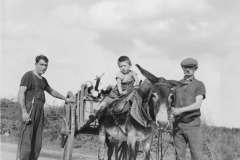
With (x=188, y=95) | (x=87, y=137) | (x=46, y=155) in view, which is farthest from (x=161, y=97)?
(x=87, y=137)

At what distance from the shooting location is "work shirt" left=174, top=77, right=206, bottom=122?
5445 millimetres

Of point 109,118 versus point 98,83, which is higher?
point 98,83

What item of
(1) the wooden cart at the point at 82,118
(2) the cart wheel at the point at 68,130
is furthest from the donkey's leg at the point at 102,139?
(2) the cart wheel at the point at 68,130

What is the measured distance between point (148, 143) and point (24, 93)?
2.36 m

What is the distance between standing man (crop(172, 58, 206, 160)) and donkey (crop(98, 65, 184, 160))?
407 mm

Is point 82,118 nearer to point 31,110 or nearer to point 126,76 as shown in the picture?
point 126,76

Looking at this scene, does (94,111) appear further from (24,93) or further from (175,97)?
(175,97)

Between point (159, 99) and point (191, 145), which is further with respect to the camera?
point (191, 145)

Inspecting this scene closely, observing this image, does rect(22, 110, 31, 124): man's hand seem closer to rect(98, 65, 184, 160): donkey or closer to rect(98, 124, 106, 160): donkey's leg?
rect(98, 65, 184, 160): donkey

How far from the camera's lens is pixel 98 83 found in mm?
8320

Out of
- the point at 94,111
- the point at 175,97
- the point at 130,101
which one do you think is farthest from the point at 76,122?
the point at 175,97

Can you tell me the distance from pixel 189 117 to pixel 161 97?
79 centimetres

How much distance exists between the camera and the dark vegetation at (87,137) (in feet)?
39.8

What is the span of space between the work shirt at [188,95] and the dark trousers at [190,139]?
95 millimetres
